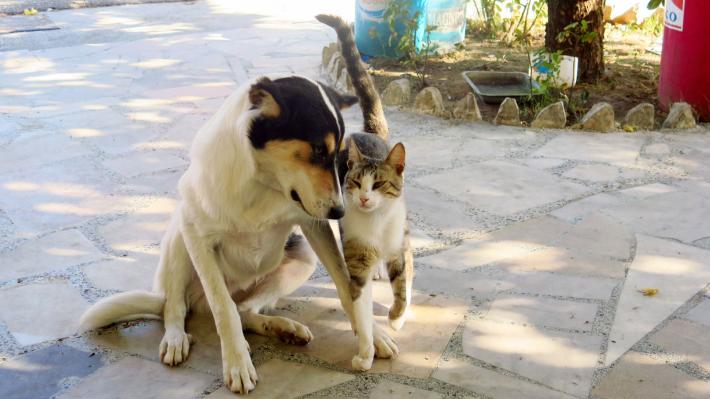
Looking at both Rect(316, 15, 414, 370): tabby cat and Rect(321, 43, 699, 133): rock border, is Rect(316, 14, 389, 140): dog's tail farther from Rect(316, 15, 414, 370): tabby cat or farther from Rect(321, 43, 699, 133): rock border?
Rect(321, 43, 699, 133): rock border

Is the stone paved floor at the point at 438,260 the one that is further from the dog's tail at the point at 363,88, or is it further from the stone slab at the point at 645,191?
the dog's tail at the point at 363,88

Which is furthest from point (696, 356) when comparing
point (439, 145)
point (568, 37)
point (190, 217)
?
point (568, 37)

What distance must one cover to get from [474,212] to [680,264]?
115cm

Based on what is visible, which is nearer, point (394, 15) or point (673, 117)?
point (673, 117)

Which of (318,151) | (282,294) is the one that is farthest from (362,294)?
(318,151)

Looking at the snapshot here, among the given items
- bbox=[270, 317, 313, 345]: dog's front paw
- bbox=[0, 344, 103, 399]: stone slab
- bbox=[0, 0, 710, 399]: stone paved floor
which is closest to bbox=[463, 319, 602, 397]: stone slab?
bbox=[0, 0, 710, 399]: stone paved floor

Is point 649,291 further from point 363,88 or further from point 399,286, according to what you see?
point 363,88

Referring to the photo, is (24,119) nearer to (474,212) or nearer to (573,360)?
(474,212)

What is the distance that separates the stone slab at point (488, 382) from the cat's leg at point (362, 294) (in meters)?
0.29

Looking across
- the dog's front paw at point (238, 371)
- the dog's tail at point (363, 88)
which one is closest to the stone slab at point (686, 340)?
the dog's tail at point (363, 88)

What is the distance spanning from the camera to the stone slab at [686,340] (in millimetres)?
3141

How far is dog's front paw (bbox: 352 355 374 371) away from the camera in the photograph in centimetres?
309

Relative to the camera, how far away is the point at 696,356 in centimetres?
315

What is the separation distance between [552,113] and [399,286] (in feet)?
10.1
